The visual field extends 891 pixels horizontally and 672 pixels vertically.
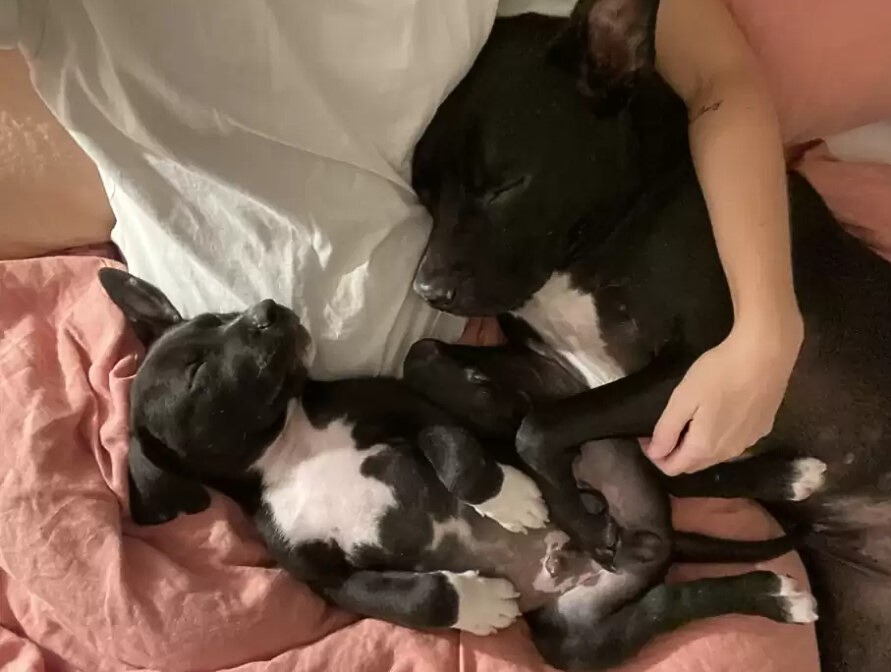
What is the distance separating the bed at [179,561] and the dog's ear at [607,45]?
222 mm

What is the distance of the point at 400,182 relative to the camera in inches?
55.8

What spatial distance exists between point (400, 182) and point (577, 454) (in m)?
0.43

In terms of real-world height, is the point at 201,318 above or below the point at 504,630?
above

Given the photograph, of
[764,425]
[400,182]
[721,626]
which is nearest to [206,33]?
[400,182]

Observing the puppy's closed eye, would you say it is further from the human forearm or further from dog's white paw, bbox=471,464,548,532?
dog's white paw, bbox=471,464,548,532

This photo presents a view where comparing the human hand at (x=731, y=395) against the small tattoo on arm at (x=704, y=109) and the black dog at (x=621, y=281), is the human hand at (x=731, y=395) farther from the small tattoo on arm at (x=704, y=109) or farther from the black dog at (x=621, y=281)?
the small tattoo on arm at (x=704, y=109)

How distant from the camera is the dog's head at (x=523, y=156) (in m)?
1.32

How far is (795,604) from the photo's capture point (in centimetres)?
138

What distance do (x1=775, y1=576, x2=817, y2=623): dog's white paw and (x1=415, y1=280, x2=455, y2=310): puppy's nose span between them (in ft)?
1.82

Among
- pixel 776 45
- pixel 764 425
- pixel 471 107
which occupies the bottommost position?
pixel 764 425

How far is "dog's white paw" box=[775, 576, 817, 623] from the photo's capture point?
1.38 meters

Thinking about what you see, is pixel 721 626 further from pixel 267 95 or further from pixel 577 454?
pixel 267 95

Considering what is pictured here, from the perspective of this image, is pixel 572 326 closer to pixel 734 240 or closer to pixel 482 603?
pixel 734 240

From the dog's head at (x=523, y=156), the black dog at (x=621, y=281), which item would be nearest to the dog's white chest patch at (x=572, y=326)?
the black dog at (x=621, y=281)
